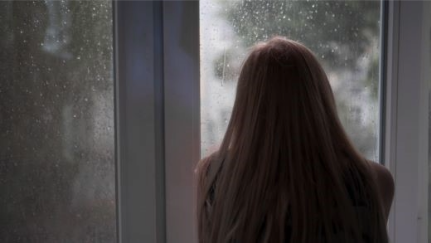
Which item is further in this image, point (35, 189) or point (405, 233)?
point (405, 233)

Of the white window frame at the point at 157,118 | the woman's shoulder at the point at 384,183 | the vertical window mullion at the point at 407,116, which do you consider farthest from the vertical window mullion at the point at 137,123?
the vertical window mullion at the point at 407,116

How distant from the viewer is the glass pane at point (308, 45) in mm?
1084

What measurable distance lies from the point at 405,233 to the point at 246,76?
0.67 metres

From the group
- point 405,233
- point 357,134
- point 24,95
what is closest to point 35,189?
point 24,95

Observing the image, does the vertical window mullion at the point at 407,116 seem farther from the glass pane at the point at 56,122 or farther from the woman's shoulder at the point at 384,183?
the glass pane at the point at 56,122

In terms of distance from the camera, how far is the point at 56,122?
1.03 m

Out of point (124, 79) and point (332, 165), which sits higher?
point (124, 79)

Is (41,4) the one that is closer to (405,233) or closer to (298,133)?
(298,133)

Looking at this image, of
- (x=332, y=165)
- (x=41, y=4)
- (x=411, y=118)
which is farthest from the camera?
(x=411, y=118)

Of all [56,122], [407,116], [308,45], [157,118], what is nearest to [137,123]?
[157,118]

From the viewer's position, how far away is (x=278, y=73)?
87cm

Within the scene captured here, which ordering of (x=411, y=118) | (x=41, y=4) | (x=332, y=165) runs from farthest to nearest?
(x=411, y=118) < (x=41, y=4) < (x=332, y=165)

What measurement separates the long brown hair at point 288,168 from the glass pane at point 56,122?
0.31m

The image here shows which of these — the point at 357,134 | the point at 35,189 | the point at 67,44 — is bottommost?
the point at 35,189
